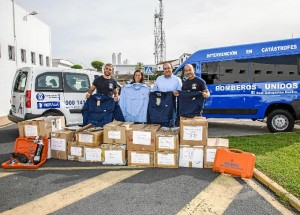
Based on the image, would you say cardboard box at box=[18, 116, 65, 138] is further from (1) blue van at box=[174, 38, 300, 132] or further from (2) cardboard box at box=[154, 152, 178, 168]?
(1) blue van at box=[174, 38, 300, 132]

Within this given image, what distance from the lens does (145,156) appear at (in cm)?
538

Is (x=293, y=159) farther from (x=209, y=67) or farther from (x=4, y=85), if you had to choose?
(x=4, y=85)

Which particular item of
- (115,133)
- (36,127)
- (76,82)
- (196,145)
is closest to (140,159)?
(115,133)

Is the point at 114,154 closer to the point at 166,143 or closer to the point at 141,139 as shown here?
the point at 141,139

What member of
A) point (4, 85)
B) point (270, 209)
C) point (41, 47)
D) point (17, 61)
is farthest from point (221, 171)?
point (41, 47)

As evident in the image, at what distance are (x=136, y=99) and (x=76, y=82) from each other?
9.04 feet

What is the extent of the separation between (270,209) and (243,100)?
5272 mm

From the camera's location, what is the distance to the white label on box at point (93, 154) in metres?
5.67

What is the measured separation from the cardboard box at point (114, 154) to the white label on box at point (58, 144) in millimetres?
977

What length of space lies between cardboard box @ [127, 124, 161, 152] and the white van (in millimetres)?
3281

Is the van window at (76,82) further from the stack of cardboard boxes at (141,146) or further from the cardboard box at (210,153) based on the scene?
the cardboard box at (210,153)

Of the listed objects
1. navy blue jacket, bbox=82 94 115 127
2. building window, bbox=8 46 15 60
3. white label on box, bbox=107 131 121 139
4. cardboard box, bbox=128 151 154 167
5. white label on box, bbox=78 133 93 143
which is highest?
building window, bbox=8 46 15 60

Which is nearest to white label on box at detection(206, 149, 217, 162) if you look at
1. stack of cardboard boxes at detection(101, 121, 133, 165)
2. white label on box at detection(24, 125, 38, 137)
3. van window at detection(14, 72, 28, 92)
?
stack of cardboard boxes at detection(101, 121, 133, 165)

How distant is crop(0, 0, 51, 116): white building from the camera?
14094 mm
